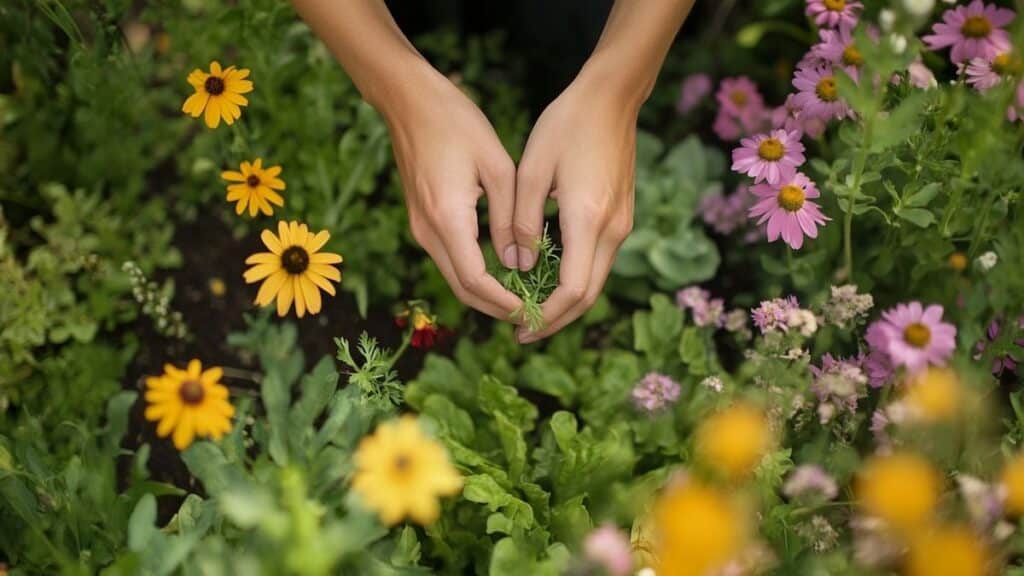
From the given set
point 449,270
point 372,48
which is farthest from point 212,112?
point 449,270

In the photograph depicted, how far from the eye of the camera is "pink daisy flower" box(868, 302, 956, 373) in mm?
812

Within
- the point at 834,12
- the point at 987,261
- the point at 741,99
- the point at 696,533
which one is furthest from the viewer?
the point at 741,99

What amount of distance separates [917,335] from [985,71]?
0.40m

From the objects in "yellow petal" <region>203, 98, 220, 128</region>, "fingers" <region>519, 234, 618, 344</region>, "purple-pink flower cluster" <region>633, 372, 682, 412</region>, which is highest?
"yellow petal" <region>203, 98, 220, 128</region>

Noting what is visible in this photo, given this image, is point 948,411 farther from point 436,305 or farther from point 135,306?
point 135,306

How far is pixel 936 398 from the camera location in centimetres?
68

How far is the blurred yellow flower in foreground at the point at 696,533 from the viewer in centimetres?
58

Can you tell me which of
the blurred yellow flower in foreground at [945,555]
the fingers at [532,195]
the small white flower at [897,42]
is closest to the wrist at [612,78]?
the fingers at [532,195]

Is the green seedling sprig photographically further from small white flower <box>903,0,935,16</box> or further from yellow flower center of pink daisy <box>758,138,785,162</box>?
A: small white flower <box>903,0,935,16</box>

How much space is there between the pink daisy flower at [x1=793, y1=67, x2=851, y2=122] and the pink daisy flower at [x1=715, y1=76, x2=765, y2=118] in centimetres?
43

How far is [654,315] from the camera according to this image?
1.34 m

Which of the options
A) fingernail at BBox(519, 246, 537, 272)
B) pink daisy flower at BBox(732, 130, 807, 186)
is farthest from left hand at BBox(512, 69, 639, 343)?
pink daisy flower at BBox(732, 130, 807, 186)

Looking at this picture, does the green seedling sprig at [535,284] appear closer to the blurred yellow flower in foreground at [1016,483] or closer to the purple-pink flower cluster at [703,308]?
the purple-pink flower cluster at [703,308]

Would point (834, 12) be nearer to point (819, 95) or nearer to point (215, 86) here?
point (819, 95)
